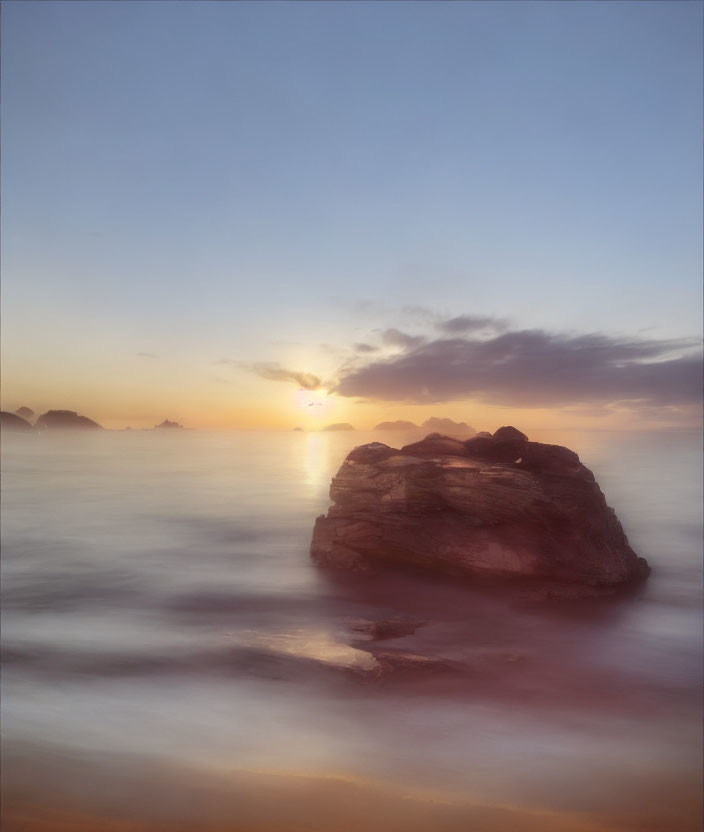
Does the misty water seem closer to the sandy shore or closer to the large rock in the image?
the sandy shore

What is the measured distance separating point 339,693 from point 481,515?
325 inches

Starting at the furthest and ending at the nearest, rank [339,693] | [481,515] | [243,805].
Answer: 1. [481,515]
2. [339,693]
3. [243,805]

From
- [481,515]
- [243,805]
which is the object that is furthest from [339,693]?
[481,515]

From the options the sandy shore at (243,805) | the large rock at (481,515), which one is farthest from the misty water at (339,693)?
the large rock at (481,515)

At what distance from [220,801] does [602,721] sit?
7149 millimetres

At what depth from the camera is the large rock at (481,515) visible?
17.9 meters

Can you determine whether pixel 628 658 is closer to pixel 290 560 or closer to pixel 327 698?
pixel 327 698

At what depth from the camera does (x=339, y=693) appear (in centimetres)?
1166

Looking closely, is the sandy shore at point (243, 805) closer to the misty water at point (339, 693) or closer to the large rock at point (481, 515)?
the misty water at point (339, 693)

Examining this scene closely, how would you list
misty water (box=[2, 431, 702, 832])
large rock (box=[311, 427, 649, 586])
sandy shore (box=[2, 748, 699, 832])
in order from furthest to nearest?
large rock (box=[311, 427, 649, 586]), misty water (box=[2, 431, 702, 832]), sandy shore (box=[2, 748, 699, 832])

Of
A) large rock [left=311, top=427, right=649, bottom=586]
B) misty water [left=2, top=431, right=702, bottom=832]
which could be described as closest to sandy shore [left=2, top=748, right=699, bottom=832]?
misty water [left=2, top=431, right=702, bottom=832]

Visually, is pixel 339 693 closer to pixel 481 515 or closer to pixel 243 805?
pixel 243 805

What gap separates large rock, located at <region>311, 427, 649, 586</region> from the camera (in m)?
17.9

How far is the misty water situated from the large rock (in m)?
1.00
